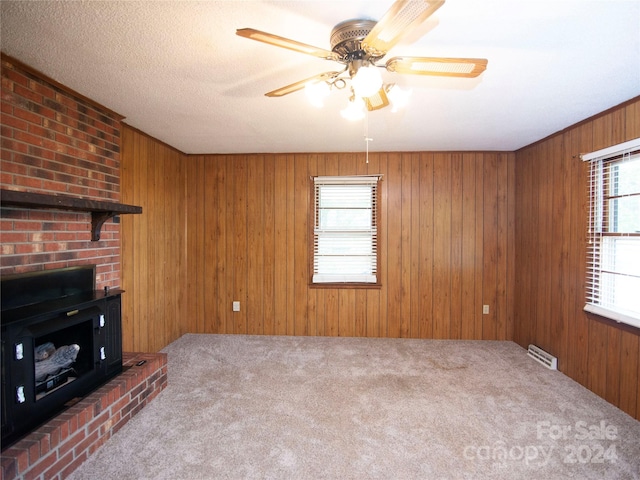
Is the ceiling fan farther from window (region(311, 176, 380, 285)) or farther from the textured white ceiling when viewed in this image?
window (region(311, 176, 380, 285))

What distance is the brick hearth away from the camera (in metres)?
1.47

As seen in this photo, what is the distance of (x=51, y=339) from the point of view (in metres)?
2.02

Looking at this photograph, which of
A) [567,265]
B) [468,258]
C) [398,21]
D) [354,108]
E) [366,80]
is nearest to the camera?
[398,21]

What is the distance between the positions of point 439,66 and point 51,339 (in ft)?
9.15

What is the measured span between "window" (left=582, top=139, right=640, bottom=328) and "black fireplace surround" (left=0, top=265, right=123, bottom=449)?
12.5ft

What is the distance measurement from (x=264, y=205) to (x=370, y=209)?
54.2 inches

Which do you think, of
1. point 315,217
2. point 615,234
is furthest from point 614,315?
point 315,217

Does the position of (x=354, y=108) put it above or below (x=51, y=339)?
above

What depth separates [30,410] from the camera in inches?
63.9

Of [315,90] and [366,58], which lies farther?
[315,90]

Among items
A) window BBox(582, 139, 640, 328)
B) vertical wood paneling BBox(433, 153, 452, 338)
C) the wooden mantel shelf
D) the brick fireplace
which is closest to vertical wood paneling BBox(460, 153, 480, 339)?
vertical wood paneling BBox(433, 153, 452, 338)

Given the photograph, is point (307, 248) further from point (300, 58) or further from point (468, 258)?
point (300, 58)

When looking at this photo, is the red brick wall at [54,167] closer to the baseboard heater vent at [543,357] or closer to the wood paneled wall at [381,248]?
the wood paneled wall at [381,248]

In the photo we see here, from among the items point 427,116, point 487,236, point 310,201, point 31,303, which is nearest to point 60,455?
point 31,303
